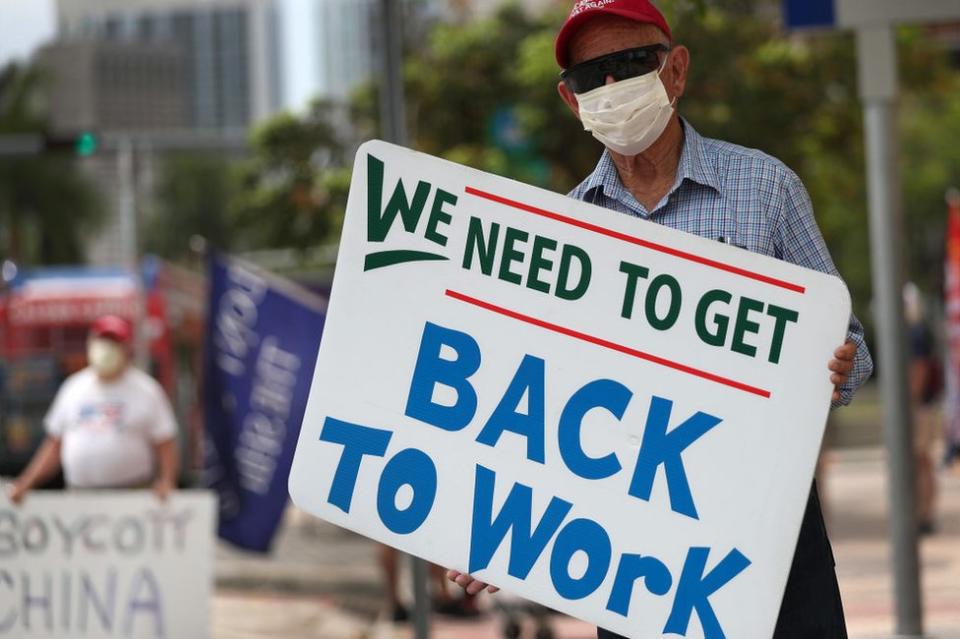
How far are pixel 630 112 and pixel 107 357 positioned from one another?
6.04 metres

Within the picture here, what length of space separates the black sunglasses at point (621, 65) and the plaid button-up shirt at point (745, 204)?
16cm

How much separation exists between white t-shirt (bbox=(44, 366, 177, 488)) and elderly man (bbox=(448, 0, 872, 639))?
5.65 metres

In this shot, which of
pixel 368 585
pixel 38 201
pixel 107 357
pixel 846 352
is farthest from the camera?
pixel 38 201

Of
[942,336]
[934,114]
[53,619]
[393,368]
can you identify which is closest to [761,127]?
[53,619]

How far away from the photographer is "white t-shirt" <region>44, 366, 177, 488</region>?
8.53m

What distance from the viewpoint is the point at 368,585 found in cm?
1223

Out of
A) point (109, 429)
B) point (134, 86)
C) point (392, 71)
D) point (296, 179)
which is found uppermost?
point (392, 71)

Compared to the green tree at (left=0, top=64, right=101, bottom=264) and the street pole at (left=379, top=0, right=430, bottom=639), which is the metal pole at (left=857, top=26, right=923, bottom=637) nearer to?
the street pole at (left=379, top=0, right=430, bottom=639)

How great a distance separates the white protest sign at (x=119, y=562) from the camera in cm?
760

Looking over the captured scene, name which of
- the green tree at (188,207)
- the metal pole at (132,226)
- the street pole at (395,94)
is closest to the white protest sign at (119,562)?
the street pole at (395,94)

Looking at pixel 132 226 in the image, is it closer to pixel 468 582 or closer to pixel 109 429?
pixel 109 429

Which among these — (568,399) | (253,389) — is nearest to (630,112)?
(568,399)

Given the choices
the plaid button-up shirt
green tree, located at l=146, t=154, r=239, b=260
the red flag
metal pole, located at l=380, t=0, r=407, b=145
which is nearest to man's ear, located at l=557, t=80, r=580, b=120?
the plaid button-up shirt

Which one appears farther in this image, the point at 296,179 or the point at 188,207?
the point at 188,207
